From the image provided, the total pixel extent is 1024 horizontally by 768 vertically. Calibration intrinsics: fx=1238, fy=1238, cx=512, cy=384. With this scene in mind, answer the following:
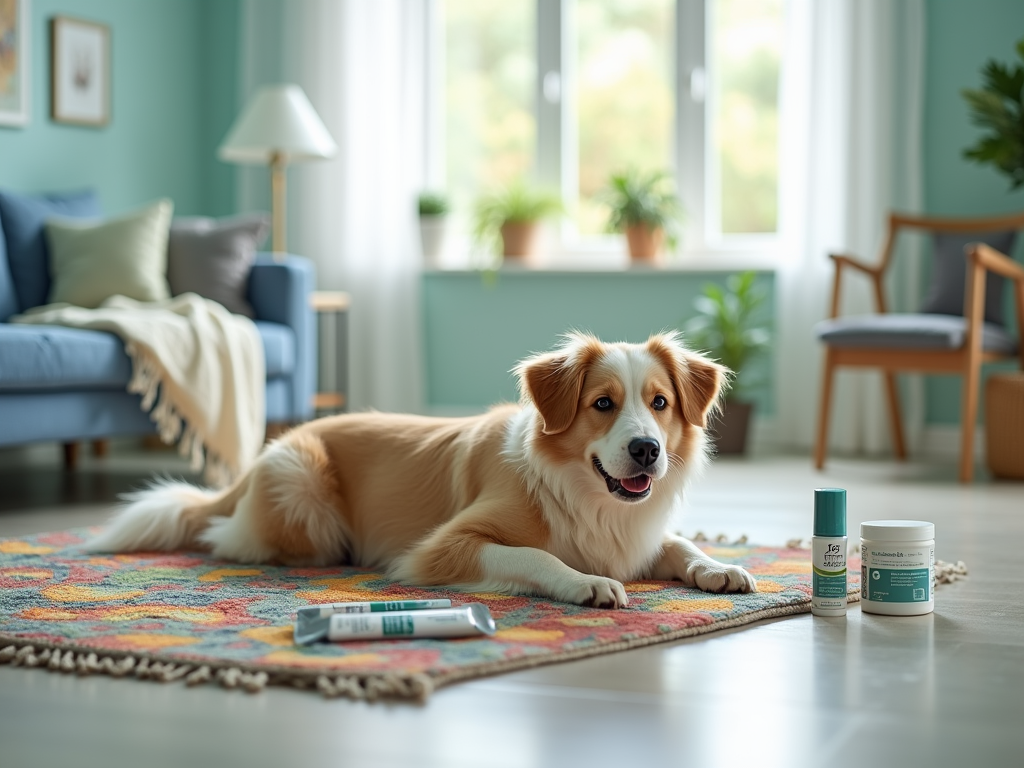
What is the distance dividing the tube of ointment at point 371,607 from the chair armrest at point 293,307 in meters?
2.52

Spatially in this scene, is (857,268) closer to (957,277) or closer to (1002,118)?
(957,277)

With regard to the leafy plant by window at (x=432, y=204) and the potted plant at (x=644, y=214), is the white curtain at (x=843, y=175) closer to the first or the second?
the potted plant at (x=644, y=214)

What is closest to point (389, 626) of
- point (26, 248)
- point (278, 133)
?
point (26, 248)

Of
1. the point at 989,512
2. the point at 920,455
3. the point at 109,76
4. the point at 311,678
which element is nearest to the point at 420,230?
the point at 109,76

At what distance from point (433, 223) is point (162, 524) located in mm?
3273

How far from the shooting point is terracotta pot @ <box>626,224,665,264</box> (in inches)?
213

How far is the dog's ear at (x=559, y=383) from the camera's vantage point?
216 centimetres

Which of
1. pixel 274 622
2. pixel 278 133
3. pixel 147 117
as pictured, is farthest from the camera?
pixel 147 117

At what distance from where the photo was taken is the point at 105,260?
14.2 feet

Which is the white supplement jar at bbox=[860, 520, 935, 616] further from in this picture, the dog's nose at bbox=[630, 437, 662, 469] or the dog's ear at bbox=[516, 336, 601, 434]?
the dog's ear at bbox=[516, 336, 601, 434]

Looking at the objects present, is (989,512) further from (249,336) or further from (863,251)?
(249,336)

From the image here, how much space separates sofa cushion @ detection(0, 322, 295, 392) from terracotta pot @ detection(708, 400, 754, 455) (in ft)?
7.86

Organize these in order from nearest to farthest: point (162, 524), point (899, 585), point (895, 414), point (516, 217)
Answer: point (899, 585)
point (162, 524)
point (895, 414)
point (516, 217)

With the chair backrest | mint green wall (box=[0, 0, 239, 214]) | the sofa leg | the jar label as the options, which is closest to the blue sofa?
the sofa leg
